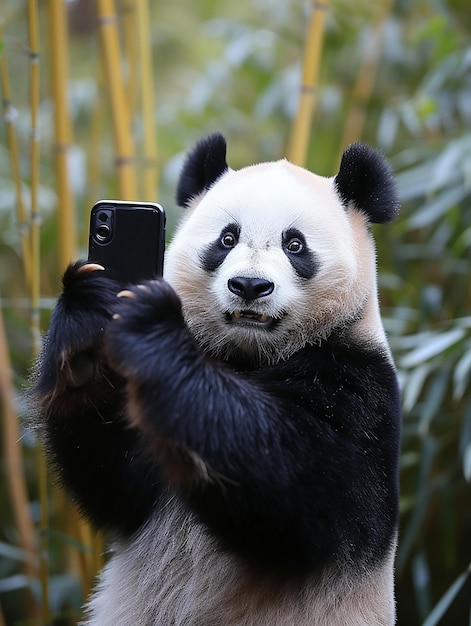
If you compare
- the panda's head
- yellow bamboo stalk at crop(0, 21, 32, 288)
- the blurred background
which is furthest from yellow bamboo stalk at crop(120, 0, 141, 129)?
the panda's head

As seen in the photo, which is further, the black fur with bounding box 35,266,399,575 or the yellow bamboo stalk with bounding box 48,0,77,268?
the yellow bamboo stalk with bounding box 48,0,77,268

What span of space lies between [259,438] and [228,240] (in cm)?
35

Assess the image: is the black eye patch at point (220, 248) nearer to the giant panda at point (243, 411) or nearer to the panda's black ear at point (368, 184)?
the giant panda at point (243, 411)

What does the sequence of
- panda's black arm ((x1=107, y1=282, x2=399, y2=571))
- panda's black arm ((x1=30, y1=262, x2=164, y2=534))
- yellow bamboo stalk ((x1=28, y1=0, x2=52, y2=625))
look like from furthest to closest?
yellow bamboo stalk ((x1=28, y1=0, x2=52, y2=625))
panda's black arm ((x1=30, y1=262, x2=164, y2=534))
panda's black arm ((x1=107, y1=282, x2=399, y2=571))

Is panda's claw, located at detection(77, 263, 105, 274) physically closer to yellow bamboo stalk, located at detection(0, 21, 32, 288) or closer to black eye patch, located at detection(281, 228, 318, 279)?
black eye patch, located at detection(281, 228, 318, 279)

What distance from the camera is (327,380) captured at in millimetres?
1164

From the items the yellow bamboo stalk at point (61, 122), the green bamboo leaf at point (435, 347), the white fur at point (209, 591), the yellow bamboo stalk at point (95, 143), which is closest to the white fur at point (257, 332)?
the white fur at point (209, 591)

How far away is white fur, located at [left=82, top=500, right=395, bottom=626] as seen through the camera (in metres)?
1.20

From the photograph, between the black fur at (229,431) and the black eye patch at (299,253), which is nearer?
the black fur at (229,431)

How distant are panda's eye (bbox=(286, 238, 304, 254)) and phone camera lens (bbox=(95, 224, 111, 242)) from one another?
28 centimetres

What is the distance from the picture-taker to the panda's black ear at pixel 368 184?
1.33 meters

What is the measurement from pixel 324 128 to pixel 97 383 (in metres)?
2.21

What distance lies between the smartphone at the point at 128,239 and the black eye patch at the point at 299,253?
7.7 inches

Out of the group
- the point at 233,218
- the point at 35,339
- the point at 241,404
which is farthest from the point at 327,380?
the point at 35,339
